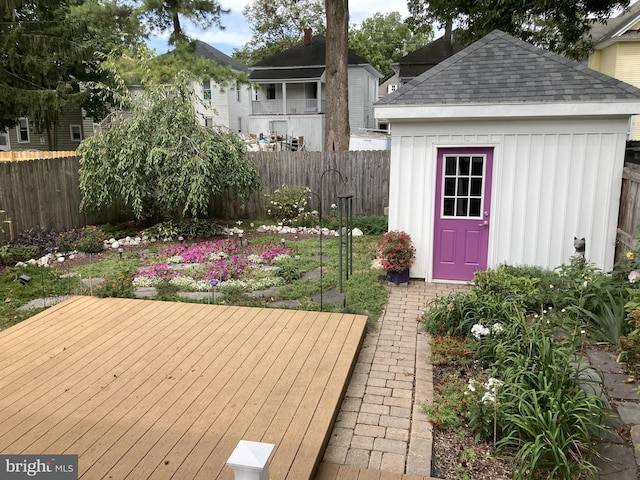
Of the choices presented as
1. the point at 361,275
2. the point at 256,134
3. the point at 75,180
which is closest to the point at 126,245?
the point at 75,180

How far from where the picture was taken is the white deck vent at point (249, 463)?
7.09 ft

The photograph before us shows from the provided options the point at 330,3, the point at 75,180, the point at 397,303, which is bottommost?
the point at 397,303

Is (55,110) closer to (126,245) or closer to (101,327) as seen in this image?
(126,245)

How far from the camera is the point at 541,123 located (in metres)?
7.09

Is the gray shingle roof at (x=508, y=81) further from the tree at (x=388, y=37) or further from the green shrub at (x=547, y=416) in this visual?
the tree at (x=388, y=37)

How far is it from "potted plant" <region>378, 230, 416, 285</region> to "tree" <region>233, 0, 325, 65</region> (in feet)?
125

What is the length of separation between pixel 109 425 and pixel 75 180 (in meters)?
8.97

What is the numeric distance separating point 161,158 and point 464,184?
19.1 feet

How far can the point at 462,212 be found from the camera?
7594mm

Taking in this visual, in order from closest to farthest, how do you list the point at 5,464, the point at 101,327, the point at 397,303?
the point at 5,464 → the point at 101,327 → the point at 397,303

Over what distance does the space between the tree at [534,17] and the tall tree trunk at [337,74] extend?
3910 mm

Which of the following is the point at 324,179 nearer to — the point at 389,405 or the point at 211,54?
the point at 389,405

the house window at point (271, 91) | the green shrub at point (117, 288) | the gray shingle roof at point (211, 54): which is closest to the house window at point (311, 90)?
the house window at point (271, 91)

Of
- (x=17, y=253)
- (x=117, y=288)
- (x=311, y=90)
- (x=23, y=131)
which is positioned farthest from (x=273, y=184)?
(x=23, y=131)
